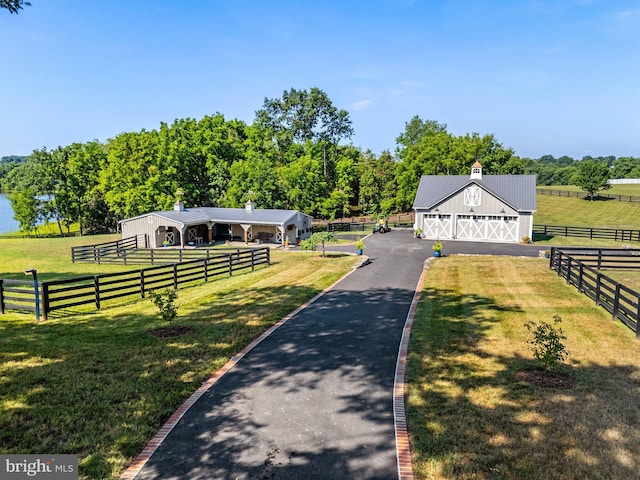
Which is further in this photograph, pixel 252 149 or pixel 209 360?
pixel 252 149

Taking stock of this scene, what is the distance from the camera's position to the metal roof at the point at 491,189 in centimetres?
3906

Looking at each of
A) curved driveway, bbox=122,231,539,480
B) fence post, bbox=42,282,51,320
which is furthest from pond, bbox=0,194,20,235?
curved driveway, bbox=122,231,539,480

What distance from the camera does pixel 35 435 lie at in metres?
6.34

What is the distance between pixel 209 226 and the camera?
132ft

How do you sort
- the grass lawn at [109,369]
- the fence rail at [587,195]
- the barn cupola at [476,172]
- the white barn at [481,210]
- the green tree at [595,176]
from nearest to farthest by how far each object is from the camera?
the grass lawn at [109,369]
the white barn at [481,210]
the barn cupola at [476,172]
the green tree at [595,176]
the fence rail at [587,195]

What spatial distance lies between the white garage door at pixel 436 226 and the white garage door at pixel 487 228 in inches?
38.0

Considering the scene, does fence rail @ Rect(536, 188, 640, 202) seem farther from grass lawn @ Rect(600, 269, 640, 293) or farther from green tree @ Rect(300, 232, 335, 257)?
green tree @ Rect(300, 232, 335, 257)

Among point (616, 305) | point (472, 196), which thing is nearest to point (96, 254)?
point (616, 305)

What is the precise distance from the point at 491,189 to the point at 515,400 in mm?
36498

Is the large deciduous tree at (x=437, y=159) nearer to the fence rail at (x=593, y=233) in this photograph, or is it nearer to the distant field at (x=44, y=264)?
the fence rail at (x=593, y=233)

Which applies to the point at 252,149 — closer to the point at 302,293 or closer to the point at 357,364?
the point at 302,293

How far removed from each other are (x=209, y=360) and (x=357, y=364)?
337 cm

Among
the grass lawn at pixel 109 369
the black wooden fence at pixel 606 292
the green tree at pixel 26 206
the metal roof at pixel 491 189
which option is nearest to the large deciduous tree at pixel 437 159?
the metal roof at pixel 491 189

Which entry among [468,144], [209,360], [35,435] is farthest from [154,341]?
[468,144]
